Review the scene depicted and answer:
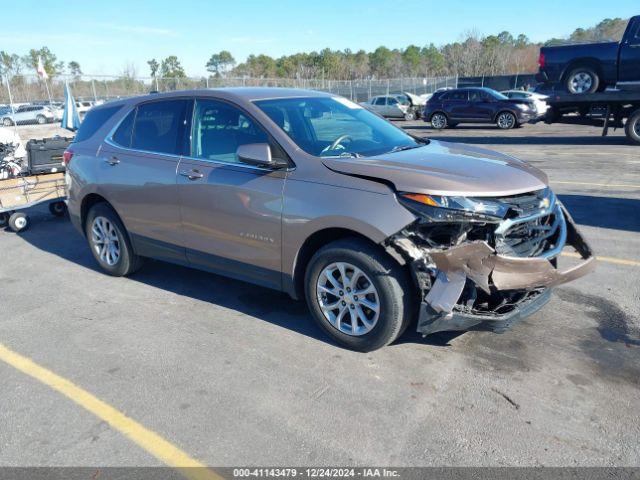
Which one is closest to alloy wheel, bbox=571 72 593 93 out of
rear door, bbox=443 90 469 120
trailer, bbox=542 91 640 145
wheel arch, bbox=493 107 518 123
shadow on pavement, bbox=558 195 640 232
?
trailer, bbox=542 91 640 145

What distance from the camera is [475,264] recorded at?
3.43 m

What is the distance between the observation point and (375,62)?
112750mm

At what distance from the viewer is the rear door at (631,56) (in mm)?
13375

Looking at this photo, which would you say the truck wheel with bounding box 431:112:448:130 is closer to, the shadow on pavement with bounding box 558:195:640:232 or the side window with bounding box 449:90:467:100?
the side window with bounding box 449:90:467:100

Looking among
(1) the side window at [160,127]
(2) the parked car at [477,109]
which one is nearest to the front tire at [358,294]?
(1) the side window at [160,127]

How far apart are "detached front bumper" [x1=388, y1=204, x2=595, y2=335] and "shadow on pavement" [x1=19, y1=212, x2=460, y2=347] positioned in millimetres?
577

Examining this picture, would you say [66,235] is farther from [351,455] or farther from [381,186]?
[351,455]

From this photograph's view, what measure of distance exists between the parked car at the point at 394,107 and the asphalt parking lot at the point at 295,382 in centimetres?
2495

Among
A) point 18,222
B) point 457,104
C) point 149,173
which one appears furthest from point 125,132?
point 457,104

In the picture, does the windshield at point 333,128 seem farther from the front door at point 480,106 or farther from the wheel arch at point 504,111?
the front door at point 480,106

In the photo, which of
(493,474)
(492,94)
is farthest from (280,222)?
(492,94)

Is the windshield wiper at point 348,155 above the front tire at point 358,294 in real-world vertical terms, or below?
above

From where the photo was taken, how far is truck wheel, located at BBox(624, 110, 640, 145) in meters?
14.6

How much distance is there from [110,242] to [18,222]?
3.06 m
